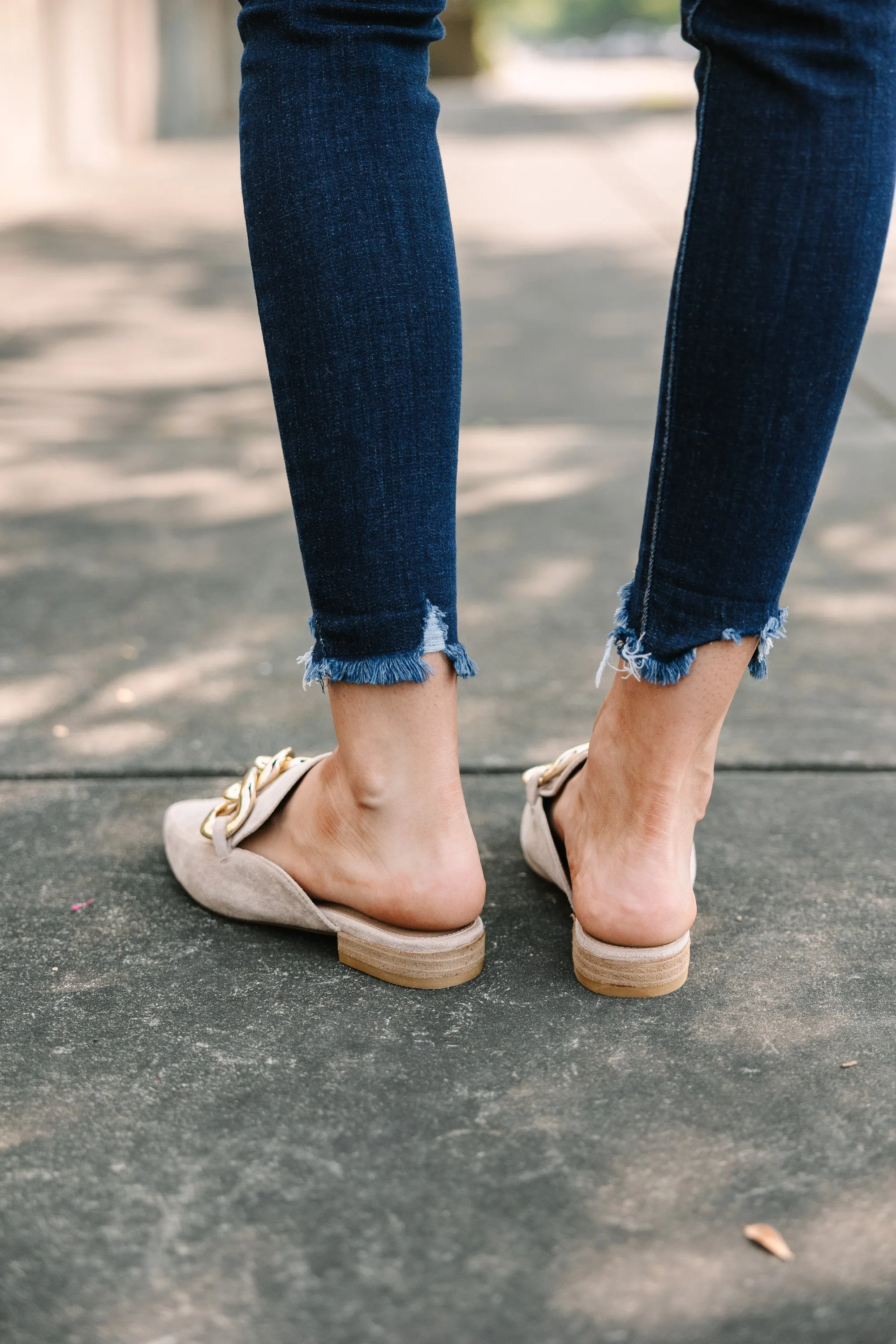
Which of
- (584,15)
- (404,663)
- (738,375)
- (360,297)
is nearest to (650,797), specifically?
(404,663)

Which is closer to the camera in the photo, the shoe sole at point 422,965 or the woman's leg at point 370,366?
the woman's leg at point 370,366

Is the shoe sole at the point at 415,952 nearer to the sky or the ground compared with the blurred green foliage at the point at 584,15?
nearer to the ground

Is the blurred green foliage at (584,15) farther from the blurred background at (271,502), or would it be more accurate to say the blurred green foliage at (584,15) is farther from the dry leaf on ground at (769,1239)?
the dry leaf on ground at (769,1239)

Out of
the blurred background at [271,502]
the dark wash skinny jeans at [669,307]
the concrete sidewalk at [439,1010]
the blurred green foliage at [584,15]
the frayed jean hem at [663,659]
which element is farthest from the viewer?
the blurred green foliage at [584,15]

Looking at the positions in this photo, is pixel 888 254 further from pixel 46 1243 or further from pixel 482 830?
pixel 46 1243

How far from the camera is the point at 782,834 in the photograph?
1.51 meters

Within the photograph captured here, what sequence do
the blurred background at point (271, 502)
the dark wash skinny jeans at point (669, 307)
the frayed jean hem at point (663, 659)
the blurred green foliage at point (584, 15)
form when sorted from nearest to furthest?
the dark wash skinny jeans at point (669, 307) → the frayed jean hem at point (663, 659) → the blurred background at point (271, 502) → the blurred green foliage at point (584, 15)

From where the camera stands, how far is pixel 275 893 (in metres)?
1.28

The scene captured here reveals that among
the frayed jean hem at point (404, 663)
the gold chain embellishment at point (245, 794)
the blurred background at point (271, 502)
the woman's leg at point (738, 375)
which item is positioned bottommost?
the blurred background at point (271, 502)

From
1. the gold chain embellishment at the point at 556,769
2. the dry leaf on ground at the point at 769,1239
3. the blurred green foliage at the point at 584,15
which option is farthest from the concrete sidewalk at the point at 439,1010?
the blurred green foliage at the point at 584,15

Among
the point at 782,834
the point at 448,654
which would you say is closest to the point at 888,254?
the point at 782,834

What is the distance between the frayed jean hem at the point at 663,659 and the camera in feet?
3.62

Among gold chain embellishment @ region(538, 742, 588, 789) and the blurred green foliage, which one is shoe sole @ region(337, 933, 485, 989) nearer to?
gold chain embellishment @ region(538, 742, 588, 789)

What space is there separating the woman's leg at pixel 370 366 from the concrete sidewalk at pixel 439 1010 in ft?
0.69
